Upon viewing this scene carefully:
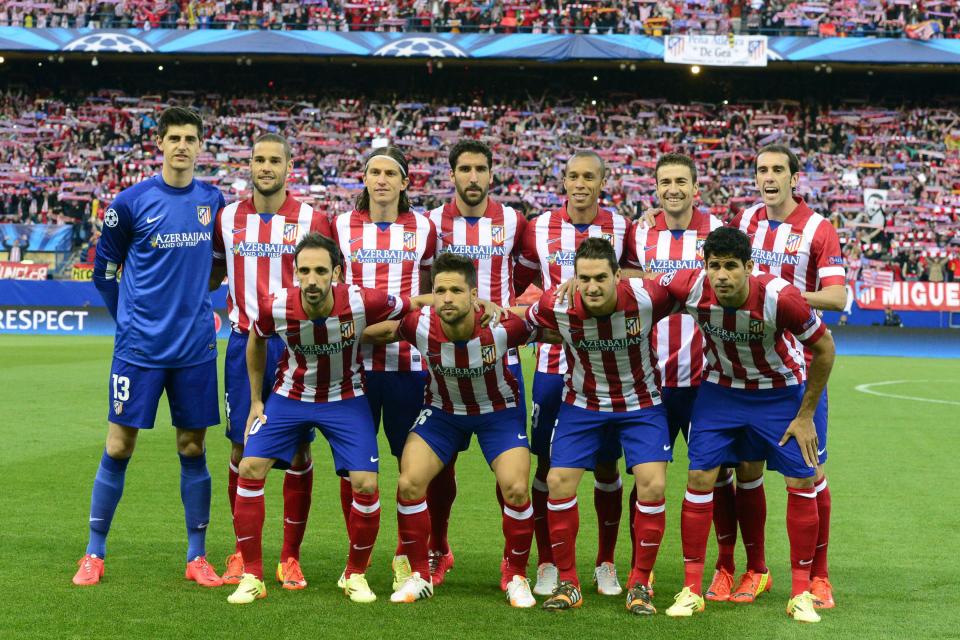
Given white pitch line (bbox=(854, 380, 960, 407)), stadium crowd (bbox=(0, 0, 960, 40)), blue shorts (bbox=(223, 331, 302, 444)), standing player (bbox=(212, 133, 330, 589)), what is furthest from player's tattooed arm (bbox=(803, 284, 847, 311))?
stadium crowd (bbox=(0, 0, 960, 40))

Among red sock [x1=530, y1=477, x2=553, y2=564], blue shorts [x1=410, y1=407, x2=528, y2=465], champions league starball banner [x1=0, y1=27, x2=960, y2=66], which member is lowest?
red sock [x1=530, y1=477, x2=553, y2=564]

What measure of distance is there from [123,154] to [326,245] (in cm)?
2905

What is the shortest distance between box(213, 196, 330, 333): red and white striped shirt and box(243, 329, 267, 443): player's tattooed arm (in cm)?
39

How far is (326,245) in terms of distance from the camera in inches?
210

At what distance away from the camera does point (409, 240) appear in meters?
5.99

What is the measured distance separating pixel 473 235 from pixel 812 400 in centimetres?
200

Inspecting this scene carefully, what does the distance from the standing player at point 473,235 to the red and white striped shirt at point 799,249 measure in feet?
4.11

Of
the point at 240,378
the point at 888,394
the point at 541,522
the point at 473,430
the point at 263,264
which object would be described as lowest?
the point at 888,394

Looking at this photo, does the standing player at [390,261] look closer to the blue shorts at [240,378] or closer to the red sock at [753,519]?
the blue shorts at [240,378]

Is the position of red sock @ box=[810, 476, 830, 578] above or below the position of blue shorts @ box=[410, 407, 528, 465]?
below

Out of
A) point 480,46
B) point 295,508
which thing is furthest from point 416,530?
point 480,46

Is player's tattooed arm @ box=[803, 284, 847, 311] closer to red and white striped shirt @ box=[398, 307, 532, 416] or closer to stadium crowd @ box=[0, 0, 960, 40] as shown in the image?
red and white striped shirt @ box=[398, 307, 532, 416]

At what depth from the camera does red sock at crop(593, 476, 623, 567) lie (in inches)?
225

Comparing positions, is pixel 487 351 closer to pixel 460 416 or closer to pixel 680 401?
pixel 460 416
